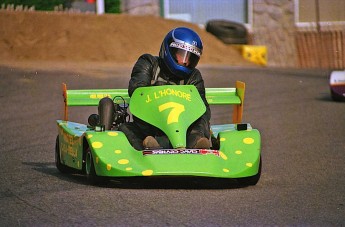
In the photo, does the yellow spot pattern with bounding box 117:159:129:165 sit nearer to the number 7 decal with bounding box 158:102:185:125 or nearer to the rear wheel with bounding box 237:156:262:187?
the number 7 decal with bounding box 158:102:185:125

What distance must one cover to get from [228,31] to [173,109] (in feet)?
70.2

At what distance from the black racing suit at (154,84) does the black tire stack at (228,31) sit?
20405mm

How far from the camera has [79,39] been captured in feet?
81.9

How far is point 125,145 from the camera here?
25.1 feet

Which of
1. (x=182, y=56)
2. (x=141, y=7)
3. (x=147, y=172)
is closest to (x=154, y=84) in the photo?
(x=182, y=56)

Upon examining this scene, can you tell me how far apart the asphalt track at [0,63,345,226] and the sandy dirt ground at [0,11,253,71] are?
731 centimetres

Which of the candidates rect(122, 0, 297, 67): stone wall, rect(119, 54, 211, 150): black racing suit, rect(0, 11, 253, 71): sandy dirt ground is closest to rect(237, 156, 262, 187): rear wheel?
rect(119, 54, 211, 150): black racing suit

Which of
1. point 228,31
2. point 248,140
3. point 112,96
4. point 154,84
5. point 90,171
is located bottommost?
point 228,31

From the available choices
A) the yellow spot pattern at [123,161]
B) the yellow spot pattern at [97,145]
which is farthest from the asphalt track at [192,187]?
the yellow spot pattern at [97,145]

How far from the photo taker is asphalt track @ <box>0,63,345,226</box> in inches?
245

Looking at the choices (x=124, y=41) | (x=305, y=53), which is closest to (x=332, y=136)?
(x=124, y=41)

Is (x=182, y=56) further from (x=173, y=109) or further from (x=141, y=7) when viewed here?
(x=141, y=7)

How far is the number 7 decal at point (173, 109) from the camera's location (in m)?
7.88

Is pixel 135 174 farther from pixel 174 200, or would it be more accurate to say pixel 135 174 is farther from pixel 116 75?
pixel 116 75
